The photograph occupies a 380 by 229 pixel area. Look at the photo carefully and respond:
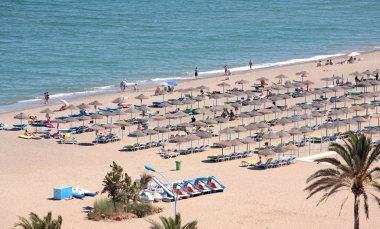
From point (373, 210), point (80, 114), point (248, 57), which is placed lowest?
point (373, 210)

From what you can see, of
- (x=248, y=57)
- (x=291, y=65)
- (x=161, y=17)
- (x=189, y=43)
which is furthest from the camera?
(x=161, y=17)

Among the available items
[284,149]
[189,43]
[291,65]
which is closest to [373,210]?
[284,149]

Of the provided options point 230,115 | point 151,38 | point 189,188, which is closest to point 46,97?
point 230,115

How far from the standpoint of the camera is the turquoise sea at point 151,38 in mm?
70375

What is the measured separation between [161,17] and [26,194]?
71810mm

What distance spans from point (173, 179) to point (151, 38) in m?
52.3

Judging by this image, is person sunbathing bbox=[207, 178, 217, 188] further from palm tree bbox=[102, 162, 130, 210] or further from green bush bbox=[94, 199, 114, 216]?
green bush bbox=[94, 199, 114, 216]

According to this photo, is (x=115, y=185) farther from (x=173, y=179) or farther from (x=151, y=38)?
(x=151, y=38)

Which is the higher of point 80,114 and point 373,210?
point 80,114

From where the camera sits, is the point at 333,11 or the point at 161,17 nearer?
the point at 161,17

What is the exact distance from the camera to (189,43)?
87.9 m

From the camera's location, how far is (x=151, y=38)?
3585 inches

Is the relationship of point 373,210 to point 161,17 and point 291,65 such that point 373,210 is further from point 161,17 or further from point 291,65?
point 161,17

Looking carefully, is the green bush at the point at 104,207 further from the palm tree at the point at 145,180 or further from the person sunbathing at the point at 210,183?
the person sunbathing at the point at 210,183
